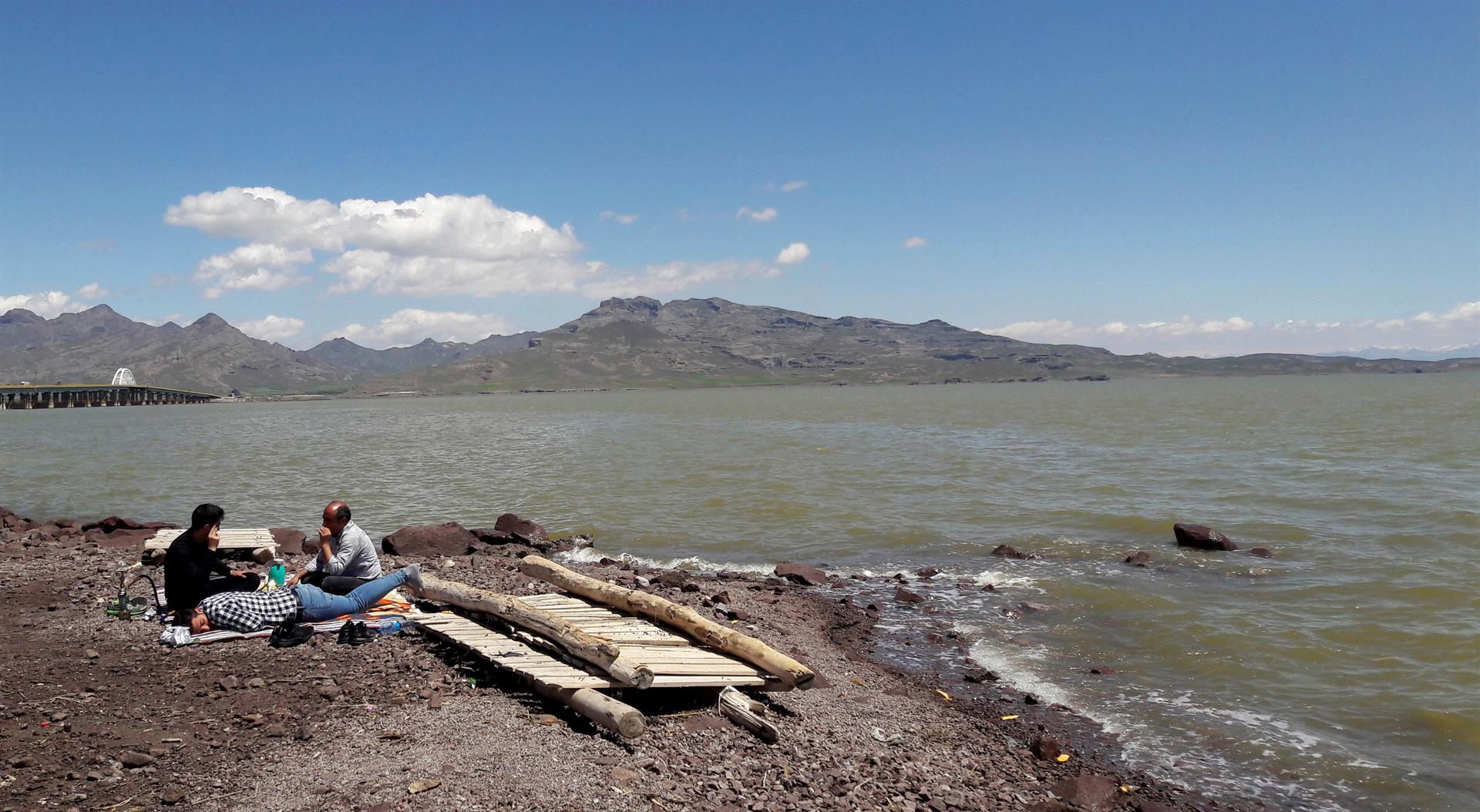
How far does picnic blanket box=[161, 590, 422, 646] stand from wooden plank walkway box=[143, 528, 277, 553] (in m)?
6.97

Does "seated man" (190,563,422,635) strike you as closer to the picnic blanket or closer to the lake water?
the picnic blanket

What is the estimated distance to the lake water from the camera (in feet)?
36.5

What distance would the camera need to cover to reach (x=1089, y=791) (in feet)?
29.5

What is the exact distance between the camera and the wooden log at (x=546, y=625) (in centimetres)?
945

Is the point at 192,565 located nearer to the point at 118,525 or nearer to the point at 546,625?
the point at 546,625

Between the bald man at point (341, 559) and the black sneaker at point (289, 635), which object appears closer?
the black sneaker at point (289, 635)

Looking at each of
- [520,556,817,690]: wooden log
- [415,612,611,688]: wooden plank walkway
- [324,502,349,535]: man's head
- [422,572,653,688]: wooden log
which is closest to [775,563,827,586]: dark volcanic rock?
[520,556,817,690]: wooden log

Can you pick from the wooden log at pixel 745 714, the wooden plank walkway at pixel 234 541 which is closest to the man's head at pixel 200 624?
the wooden log at pixel 745 714

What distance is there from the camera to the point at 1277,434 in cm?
5781

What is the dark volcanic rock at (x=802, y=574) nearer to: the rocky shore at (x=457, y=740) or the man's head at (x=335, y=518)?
the rocky shore at (x=457, y=740)

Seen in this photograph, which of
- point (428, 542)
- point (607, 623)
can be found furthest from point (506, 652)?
point (428, 542)

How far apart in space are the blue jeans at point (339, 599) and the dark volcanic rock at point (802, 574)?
8711mm

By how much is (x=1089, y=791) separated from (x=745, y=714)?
12.0 feet

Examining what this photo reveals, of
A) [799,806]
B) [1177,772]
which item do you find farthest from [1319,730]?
[799,806]
